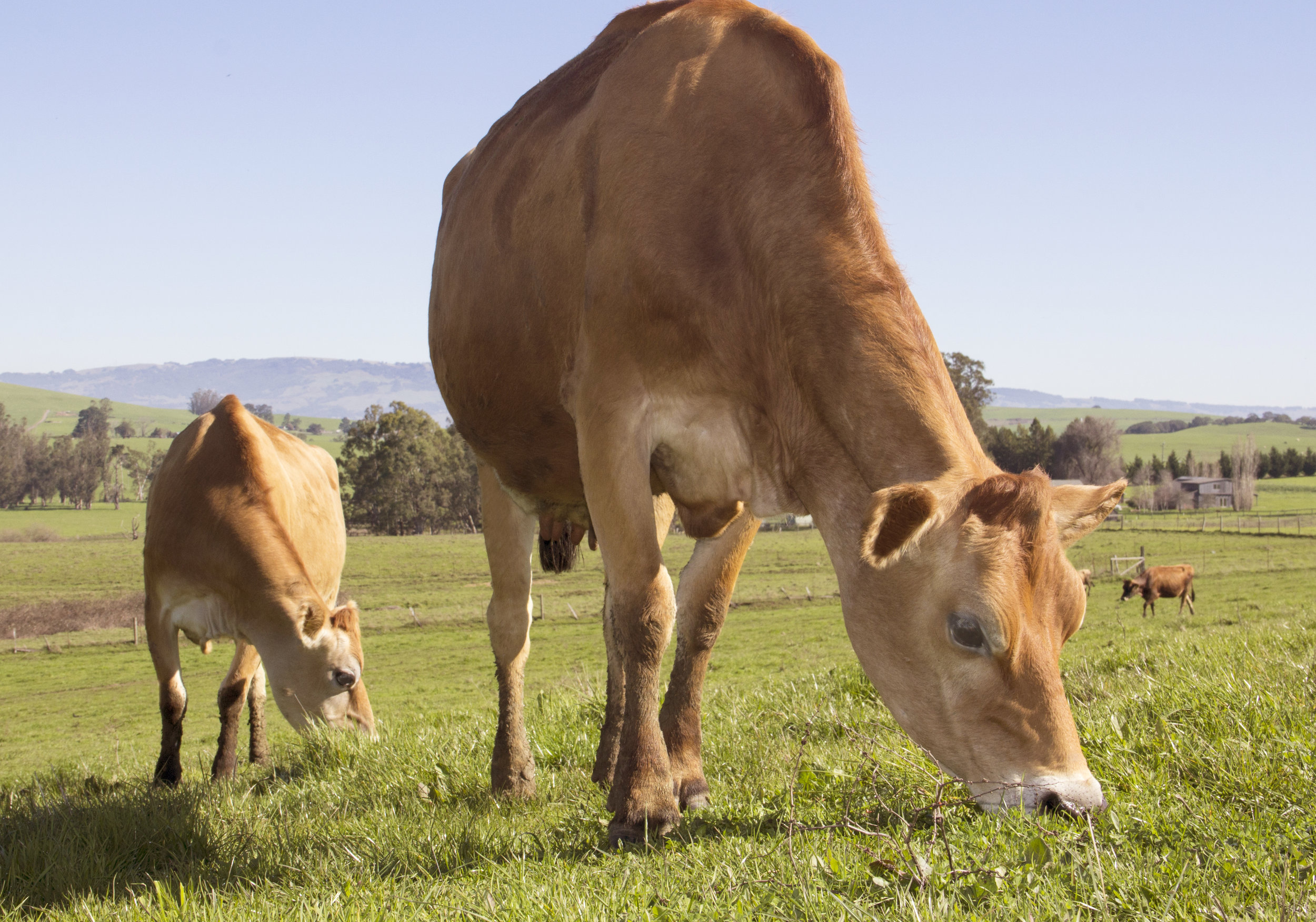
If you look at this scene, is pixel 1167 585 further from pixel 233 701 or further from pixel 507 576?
pixel 507 576

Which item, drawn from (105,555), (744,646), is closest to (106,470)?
(105,555)

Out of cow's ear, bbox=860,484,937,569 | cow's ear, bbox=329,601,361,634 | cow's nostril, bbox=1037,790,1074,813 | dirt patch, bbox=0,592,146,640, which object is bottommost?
dirt patch, bbox=0,592,146,640

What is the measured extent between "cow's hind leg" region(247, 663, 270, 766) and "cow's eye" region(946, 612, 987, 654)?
778 centimetres

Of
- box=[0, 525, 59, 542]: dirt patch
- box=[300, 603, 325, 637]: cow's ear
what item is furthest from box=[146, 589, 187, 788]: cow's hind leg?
box=[0, 525, 59, 542]: dirt patch

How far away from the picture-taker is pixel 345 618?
8281 millimetres

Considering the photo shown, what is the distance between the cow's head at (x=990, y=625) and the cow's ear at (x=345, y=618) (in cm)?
611

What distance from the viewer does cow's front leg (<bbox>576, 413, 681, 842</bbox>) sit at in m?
3.46

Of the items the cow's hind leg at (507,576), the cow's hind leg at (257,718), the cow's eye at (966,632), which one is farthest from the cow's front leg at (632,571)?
the cow's hind leg at (257,718)

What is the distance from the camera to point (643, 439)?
11.8ft

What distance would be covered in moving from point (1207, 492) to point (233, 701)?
120 meters

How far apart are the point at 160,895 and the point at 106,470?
445 ft

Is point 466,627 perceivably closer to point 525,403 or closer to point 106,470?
point 525,403

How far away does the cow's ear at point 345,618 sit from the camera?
8188 mm

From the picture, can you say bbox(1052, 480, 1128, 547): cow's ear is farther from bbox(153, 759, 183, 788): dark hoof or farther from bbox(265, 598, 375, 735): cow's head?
bbox(153, 759, 183, 788): dark hoof
